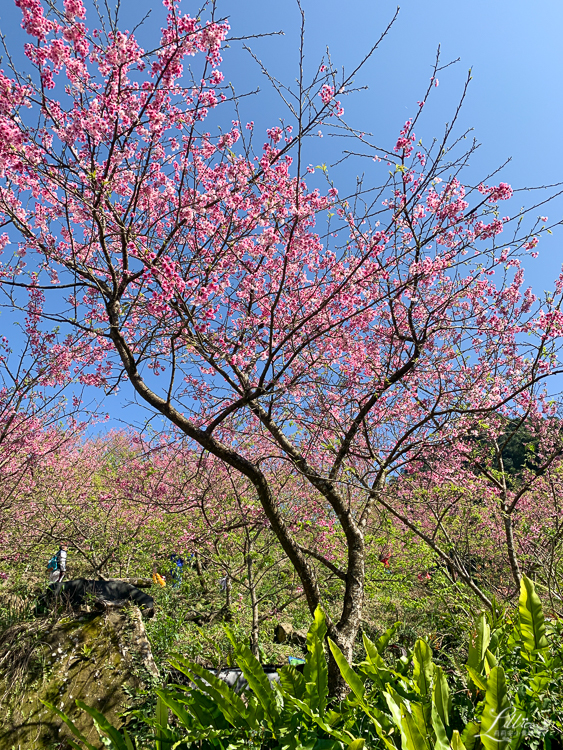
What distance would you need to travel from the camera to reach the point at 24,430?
6477mm

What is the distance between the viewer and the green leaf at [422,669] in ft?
5.37

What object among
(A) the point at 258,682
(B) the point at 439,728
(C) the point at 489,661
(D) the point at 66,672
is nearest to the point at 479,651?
(C) the point at 489,661

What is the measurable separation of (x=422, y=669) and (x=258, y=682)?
2.25ft

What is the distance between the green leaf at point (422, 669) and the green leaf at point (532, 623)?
516mm

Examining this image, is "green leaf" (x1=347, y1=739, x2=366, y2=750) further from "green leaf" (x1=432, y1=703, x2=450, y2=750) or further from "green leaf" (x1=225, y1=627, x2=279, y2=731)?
"green leaf" (x1=225, y1=627, x2=279, y2=731)

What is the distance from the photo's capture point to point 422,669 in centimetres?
166

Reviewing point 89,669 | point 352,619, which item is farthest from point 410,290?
point 89,669

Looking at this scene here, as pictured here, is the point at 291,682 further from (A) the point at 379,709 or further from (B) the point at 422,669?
(B) the point at 422,669

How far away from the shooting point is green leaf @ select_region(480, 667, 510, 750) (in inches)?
46.3

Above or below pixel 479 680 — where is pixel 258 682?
below

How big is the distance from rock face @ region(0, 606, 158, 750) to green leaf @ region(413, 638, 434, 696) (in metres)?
3.44

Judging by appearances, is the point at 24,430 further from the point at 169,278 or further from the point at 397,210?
the point at 397,210

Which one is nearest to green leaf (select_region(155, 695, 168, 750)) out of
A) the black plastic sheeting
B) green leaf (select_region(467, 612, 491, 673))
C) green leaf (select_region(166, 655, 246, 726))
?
green leaf (select_region(166, 655, 246, 726))

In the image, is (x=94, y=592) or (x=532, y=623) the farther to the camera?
(x=94, y=592)
